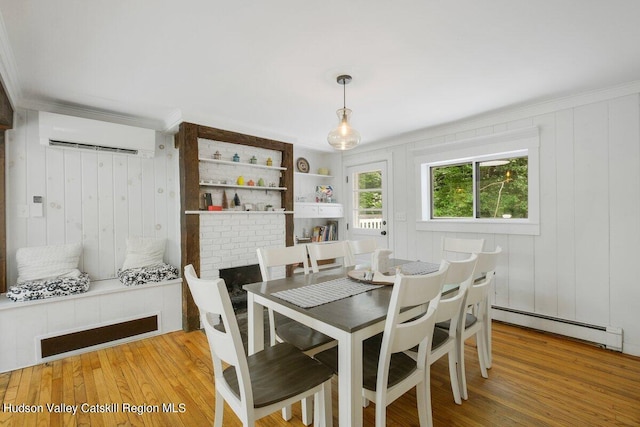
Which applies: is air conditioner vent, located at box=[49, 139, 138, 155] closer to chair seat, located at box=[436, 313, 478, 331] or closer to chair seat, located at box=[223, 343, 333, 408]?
chair seat, located at box=[223, 343, 333, 408]

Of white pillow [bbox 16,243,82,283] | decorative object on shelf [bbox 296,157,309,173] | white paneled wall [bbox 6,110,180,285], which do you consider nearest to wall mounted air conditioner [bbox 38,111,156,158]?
white paneled wall [bbox 6,110,180,285]

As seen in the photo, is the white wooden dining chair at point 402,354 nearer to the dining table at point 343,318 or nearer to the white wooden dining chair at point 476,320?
the dining table at point 343,318

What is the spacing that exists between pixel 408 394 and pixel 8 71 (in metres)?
3.63

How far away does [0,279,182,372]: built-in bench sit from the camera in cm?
243

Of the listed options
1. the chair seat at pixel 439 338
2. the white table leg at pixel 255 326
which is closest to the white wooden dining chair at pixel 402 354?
the chair seat at pixel 439 338

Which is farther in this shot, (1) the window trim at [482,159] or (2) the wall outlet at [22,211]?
(1) the window trim at [482,159]

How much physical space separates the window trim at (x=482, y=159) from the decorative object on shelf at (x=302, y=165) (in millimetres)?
1711

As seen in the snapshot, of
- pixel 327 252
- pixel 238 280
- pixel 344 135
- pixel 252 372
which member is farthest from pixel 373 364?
pixel 238 280

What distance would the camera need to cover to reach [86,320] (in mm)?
2725

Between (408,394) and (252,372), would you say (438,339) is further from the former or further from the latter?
(252,372)

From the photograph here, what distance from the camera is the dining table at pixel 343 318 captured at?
1250 mm

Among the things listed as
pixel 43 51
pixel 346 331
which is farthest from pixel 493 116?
pixel 43 51

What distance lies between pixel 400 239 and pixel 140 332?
10.7 feet

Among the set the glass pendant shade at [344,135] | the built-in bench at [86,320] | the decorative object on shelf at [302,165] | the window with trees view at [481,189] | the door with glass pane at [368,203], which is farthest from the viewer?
the decorative object on shelf at [302,165]
